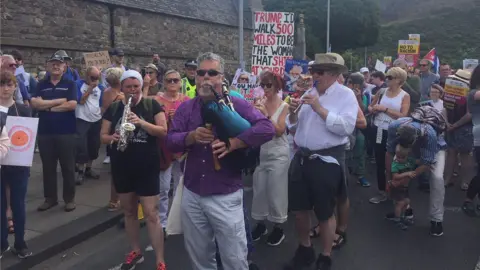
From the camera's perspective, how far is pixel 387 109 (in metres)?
6.37

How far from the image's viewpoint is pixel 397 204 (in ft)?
18.4

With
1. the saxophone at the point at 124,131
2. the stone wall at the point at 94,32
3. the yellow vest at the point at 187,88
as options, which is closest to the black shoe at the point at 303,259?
the saxophone at the point at 124,131

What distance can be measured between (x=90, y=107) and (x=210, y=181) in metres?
4.82

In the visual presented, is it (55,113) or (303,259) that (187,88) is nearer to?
(55,113)

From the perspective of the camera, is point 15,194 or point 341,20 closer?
point 15,194

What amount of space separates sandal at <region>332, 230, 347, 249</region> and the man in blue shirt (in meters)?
3.42

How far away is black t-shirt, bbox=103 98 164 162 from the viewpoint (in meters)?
4.06

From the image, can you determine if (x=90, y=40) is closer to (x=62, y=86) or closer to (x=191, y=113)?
(x=62, y=86)

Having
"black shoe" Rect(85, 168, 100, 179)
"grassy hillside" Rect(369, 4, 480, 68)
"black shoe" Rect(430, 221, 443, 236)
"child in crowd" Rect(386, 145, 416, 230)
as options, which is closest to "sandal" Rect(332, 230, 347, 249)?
"child in crowd" Rect(386, 145, 416, 230)

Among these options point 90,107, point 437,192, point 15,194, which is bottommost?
point 437,192

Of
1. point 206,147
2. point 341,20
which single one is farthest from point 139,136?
point 341,20

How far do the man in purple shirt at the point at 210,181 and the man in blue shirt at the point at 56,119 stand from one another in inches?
120

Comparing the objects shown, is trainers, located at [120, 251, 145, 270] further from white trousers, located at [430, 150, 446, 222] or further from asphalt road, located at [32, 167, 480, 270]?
white trousers, located at [430, 150, 446, 222]

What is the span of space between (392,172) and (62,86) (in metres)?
4.21
